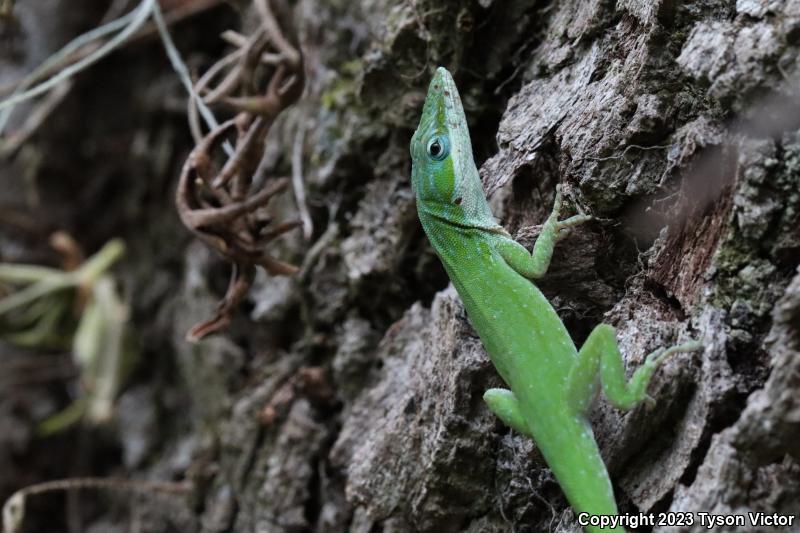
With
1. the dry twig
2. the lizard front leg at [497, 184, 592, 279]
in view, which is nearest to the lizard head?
the lizard front leg at [497, 184, 592, 279]

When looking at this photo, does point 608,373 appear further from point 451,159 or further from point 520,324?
point 451,159

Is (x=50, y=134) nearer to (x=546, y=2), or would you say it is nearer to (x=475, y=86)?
(x=475, y=86)

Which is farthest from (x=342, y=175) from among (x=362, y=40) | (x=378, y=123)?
(x=362, y=40)

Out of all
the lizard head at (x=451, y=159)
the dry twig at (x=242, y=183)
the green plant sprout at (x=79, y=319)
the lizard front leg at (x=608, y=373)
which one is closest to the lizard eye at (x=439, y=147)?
the lizard head at (x=451, y=159)

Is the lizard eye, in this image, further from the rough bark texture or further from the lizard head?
the rough bark texture

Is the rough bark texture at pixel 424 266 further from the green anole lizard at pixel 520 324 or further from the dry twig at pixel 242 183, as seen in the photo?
the dry twig at pixel 242 183
